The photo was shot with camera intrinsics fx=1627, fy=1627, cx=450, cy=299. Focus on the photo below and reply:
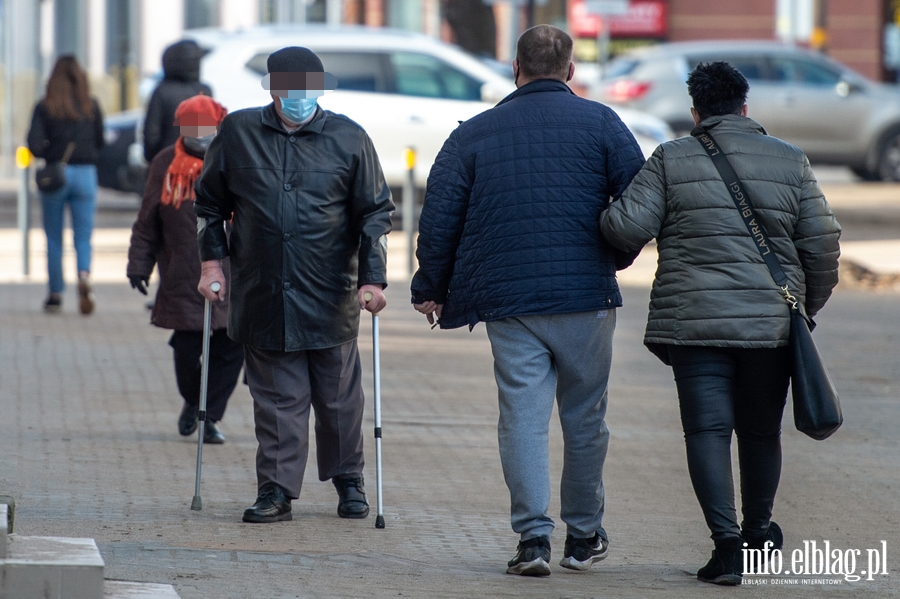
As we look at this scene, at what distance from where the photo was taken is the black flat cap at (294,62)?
6.00 metres

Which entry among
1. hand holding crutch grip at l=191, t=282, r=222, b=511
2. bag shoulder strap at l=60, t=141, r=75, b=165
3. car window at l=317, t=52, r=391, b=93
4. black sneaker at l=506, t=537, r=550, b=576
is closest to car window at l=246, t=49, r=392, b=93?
car window at l=317, t=52, r=391, b=93

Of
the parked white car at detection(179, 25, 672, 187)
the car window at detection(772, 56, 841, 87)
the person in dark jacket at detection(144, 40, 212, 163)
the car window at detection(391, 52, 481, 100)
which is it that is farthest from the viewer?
the car window at detection(772, 56, 841, 87)

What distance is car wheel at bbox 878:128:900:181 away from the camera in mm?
23234

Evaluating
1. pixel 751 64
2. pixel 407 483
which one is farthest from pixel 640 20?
pixel 407 483

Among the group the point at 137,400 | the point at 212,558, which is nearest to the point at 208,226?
the point at 212,558

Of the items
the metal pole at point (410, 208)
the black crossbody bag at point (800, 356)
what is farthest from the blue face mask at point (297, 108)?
the metal pole at point (410, 208)

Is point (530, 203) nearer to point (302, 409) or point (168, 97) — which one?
point (302, 409)

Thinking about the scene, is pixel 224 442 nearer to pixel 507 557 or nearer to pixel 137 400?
pixel 137 400

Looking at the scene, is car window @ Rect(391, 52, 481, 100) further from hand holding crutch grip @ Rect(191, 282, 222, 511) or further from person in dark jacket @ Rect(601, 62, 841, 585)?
person in dark jacket @ Rect(601, 62, 841, 585)

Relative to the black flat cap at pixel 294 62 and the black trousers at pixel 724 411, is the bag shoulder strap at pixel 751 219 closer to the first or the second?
the black trousers at pixel 724 411

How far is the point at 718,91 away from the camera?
17.4 ft

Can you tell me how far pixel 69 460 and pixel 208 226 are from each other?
1.51m

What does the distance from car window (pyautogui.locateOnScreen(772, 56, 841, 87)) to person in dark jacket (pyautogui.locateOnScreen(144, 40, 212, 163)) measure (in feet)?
47.0

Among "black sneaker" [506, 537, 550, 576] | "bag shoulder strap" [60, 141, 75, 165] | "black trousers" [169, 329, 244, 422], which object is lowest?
"black sneaker" [506, 537, 550, 576]
